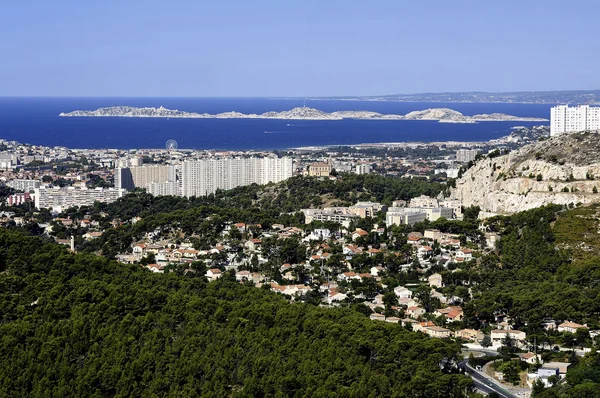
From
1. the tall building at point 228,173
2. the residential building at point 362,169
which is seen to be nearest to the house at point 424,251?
the tall building at point 228,173

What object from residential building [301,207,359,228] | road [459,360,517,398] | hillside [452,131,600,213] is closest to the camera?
road [459,360,517,398]

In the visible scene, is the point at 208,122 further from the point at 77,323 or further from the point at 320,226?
the point at 77,323

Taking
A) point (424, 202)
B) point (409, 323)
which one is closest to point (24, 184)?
point (424, 202)

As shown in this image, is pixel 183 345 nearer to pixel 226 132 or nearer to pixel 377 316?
pixel 377 316

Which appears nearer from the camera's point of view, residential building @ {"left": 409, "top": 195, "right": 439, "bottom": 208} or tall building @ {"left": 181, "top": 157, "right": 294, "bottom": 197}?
residential building @ {"left": 409, "top": 195, "right": 439, "bottom": 208}

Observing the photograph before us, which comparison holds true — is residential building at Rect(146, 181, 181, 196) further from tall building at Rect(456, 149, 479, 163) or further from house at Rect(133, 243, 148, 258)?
tall building at Rect(456, 149, 479, 163)

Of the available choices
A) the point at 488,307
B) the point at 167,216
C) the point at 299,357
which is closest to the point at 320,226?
the point at 167,216

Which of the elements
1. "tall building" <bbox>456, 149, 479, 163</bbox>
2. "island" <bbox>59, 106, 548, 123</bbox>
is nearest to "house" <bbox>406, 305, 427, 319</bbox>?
"tall building" <bbox>456, 149, 479, 163</bbox>
